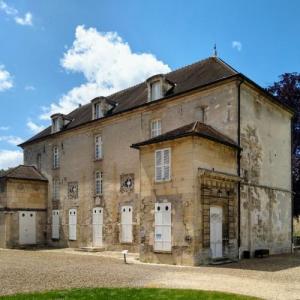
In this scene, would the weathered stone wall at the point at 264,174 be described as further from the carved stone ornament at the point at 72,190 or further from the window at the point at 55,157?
the window at the point at 55,157

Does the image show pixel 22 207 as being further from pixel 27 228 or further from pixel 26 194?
pixel 27 228

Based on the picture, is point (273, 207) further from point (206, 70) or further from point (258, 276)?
point (258, 276)

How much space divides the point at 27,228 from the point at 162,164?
544 inches

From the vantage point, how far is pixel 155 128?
22078 millimetres

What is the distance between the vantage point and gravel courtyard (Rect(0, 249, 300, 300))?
10.3 metres

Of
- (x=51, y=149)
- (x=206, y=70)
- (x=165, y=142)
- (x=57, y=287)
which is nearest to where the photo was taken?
(x=57, y=287)

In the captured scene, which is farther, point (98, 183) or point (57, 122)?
point (57, 122)

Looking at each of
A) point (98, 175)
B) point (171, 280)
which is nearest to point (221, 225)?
point (171, 280)

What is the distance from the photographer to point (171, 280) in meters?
11.8

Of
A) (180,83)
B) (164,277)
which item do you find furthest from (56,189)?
(164,277)

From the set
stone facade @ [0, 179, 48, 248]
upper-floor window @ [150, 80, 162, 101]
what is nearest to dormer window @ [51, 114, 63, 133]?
stone facade @ [0, 179, 48, 248]

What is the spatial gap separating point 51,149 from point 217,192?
1515cm

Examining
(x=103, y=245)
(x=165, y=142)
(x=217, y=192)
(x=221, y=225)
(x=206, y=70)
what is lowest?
(x=103, y=245)

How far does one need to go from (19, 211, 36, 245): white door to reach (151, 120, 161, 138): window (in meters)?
10.9
